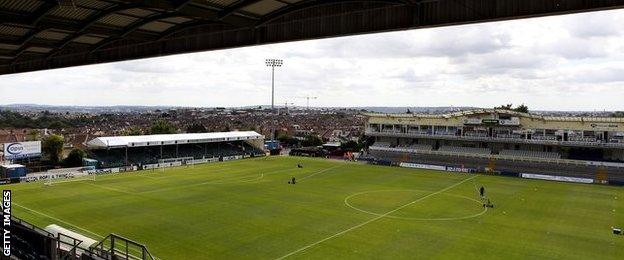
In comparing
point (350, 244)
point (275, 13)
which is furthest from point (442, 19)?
point (350, 244)

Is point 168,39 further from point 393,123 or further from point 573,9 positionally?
point 393,123

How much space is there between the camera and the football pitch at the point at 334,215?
25.0 metres

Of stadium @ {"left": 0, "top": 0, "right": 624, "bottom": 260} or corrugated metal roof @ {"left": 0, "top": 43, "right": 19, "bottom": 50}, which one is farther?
corrugated metal roof @ {"left": 0, "top": 43, "right": 19, "bottom": 50}

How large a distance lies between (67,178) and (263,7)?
148 feet

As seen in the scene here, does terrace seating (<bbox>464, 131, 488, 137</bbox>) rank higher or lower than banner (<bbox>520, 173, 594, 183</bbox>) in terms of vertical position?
higher

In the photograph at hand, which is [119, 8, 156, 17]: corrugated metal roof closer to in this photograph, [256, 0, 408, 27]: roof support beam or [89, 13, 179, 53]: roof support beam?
[89, 13, 179, 53]: roof support beam

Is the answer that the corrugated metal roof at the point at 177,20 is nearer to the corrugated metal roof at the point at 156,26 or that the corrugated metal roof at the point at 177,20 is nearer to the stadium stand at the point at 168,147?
the corrugated metal roof at the point at 156,26

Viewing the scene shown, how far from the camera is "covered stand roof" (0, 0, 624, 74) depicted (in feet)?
46.9

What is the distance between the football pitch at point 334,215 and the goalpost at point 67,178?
1811 millimetres

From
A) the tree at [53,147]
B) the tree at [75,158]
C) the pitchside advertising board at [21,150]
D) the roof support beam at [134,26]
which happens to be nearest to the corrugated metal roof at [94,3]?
the roof support beam at [134,26]

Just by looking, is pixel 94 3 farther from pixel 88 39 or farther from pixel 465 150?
pixel 465 150

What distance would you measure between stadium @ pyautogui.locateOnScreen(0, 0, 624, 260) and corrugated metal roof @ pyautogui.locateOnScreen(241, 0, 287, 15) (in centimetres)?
16

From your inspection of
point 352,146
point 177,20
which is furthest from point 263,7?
point 352,146

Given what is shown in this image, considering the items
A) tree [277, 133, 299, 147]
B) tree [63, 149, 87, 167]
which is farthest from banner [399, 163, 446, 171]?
tree [63, 149, 87, 167]
